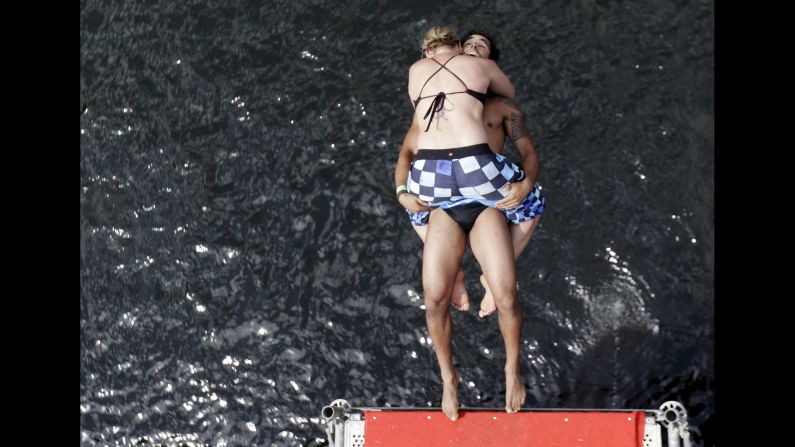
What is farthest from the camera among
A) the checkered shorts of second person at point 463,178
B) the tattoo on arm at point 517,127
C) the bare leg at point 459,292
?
the bare leg at point 459,292

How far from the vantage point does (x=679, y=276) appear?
4375mm

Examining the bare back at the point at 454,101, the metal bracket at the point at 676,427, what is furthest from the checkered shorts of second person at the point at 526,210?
the metal bracket at the point at 676,427

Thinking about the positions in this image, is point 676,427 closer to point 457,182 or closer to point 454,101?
point 457,182

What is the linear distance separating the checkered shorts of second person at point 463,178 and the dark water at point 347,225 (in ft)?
3.95

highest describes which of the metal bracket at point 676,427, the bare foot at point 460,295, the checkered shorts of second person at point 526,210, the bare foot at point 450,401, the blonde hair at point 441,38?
the blonde hair at point 441,38

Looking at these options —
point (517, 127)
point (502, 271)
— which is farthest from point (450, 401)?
point (517, 127)

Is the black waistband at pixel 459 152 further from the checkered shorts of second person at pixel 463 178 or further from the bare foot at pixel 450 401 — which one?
the bare foot at pixel 450 401

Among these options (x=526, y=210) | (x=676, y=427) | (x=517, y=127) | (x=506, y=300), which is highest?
(x=517, y=127)

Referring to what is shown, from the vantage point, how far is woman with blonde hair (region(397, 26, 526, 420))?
10.8ft

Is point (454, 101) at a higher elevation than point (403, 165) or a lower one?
→ higher

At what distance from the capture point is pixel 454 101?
3295 millimetres

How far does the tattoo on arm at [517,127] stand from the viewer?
11.5 feet

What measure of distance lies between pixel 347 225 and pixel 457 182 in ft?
4.99

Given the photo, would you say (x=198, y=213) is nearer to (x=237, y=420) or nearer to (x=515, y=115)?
(x=237, y=420)
